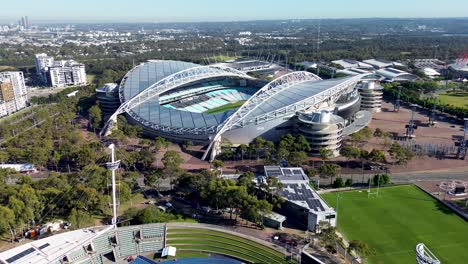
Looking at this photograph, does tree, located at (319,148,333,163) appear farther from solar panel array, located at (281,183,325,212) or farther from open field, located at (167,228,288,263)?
open field, located at (167,228,288,263)

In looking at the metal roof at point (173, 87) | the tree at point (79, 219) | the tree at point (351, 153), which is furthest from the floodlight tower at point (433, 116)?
the tree at point (79, 219)

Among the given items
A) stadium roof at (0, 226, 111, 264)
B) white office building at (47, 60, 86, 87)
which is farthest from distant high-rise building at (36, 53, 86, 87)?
stadium roof at (0, 226, 111, 264)

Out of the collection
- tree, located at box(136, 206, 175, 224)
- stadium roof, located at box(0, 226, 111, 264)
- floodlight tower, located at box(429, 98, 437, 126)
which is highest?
stadium roof, located at box(0, 226, 111, 264)

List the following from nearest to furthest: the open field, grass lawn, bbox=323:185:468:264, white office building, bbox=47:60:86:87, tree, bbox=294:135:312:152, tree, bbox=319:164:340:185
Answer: the open field, grass lawn, bbox=323:185:468:264, tree, bbox=319:164:340:185, tree, bbox=294:135:312:152, white office building, bbox=47:60:86:87

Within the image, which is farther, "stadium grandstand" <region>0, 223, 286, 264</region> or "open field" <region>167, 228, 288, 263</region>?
"open field" <region>167, 228, 288, 263</region>

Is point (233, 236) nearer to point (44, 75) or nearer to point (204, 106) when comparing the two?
point (204, 106)

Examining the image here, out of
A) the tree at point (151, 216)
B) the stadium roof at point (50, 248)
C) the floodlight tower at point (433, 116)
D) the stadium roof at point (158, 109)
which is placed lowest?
the floodlight tower at point (433, 116)

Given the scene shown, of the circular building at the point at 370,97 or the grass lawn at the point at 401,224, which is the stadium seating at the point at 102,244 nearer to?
the grass lawn at the point at 401,224

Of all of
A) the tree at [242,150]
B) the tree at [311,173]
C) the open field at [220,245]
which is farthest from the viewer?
the tree at [242,150]
